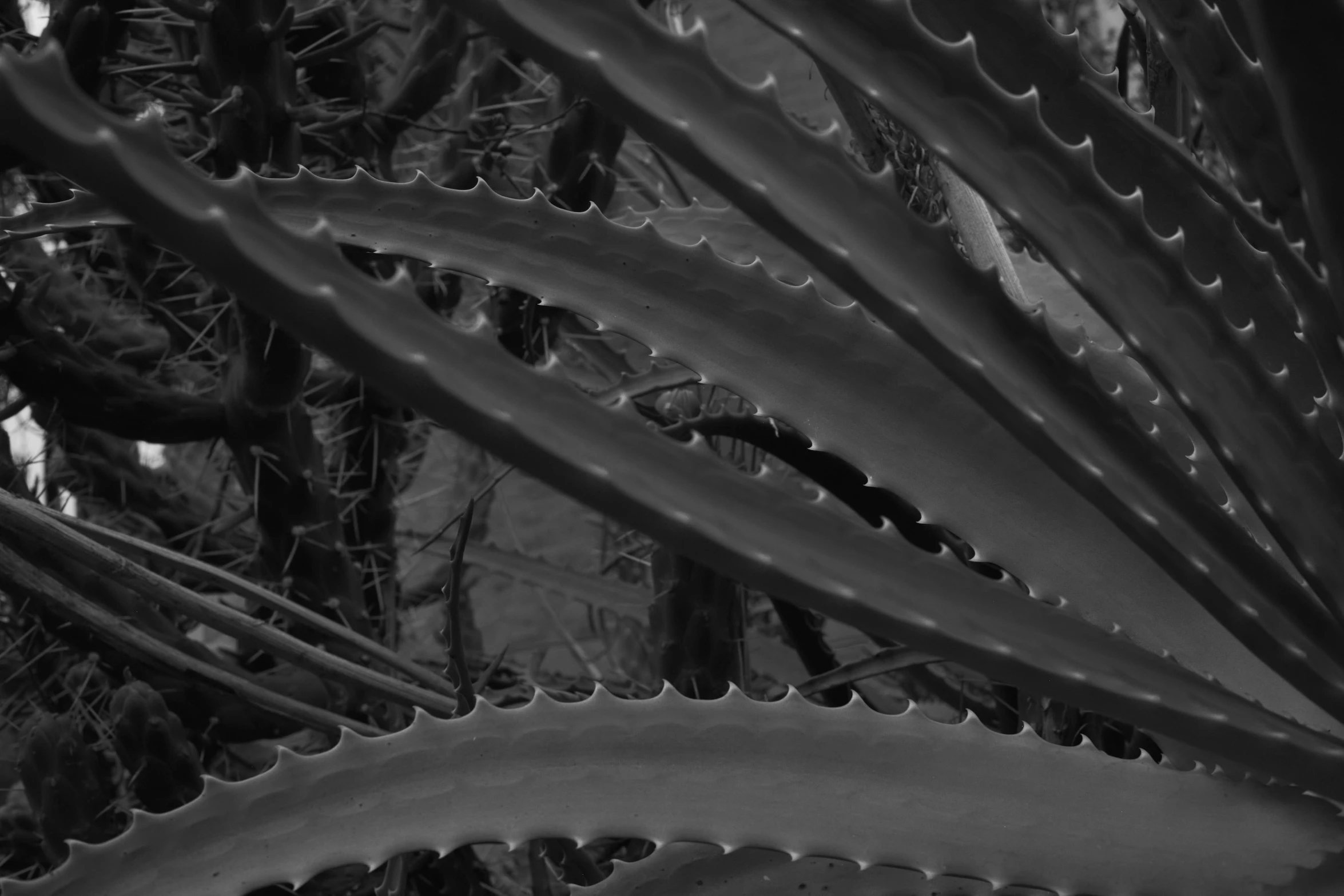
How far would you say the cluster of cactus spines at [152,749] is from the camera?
2.54ft

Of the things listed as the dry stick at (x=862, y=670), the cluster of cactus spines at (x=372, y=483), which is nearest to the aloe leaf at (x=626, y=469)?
the dry stick at (x=862, y=670)

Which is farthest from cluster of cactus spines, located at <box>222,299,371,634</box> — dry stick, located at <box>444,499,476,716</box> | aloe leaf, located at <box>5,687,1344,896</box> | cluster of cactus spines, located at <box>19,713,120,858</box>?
aloe leaf, located at <box>5,687,1344,896</box>

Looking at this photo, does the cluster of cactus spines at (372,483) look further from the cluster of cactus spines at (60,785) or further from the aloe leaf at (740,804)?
the aloe leaf at (740,804)

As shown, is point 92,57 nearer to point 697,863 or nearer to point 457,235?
point 457,235

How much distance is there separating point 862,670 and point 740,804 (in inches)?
12.6

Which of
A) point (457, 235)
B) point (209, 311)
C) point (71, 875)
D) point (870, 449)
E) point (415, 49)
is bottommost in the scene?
point (71, 875)

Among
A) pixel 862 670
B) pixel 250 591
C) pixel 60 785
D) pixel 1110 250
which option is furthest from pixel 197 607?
pixel 1110 250

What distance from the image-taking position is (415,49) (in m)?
1.17

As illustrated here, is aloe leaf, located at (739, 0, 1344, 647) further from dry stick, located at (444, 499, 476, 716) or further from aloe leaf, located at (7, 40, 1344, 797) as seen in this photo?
dry stick, located at (444, 499, 476, 716)

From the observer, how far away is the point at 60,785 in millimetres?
770

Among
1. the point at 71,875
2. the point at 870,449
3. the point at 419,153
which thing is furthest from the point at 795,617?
the point at 419,153

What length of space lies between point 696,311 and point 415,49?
2.44 ft

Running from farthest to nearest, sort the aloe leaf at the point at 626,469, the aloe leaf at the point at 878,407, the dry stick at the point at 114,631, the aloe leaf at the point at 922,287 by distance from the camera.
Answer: the dry stick at the point at 114,631, the aloe leaf at the point at 878,407, the aloe leaf at the point at 922,287, the aloe leaf at the point at 626,469

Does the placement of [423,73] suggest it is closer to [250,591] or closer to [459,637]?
[250,591]
